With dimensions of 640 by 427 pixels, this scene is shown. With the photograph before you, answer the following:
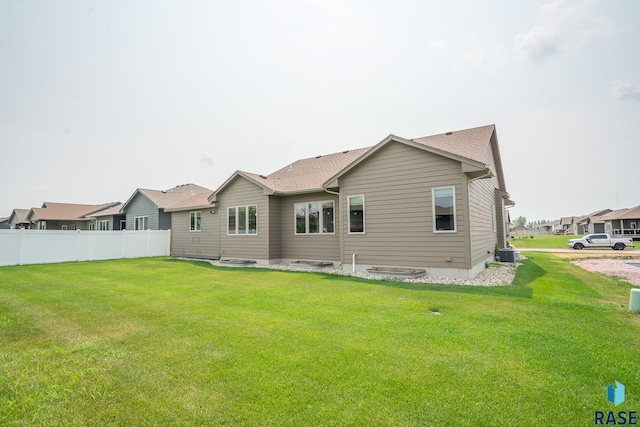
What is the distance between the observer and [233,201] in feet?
52.4

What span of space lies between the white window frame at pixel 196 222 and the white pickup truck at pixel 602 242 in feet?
101

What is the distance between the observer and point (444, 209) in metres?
9.88

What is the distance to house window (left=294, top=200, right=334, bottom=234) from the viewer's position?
528 inches

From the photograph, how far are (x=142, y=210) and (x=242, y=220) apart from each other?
13.4 m

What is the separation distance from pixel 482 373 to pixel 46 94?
58.9ft

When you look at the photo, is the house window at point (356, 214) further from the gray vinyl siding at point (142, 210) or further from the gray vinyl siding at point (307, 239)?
the gray vinyl siding at point (142, 210)

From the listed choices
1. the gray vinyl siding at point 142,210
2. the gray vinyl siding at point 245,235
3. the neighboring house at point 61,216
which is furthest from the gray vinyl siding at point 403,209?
the neighboring house at point 61,216

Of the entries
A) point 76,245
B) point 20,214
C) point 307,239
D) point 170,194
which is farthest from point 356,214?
point 20,214

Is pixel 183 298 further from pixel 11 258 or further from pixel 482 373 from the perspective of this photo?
pixel 11 258

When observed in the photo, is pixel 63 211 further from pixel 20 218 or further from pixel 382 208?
pixel 382 208

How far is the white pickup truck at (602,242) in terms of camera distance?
25.2 metres

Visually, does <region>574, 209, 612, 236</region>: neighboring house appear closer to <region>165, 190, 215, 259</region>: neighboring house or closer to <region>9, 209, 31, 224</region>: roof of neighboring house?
<region>165, 190, 215, 259</region>: neighboring house

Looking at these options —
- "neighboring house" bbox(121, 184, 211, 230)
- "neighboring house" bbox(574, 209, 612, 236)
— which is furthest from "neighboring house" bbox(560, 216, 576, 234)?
"neighboring house" bbox(121, 184, 211, 230)

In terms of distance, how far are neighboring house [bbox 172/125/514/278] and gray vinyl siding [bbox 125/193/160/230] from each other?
8.45 metres
